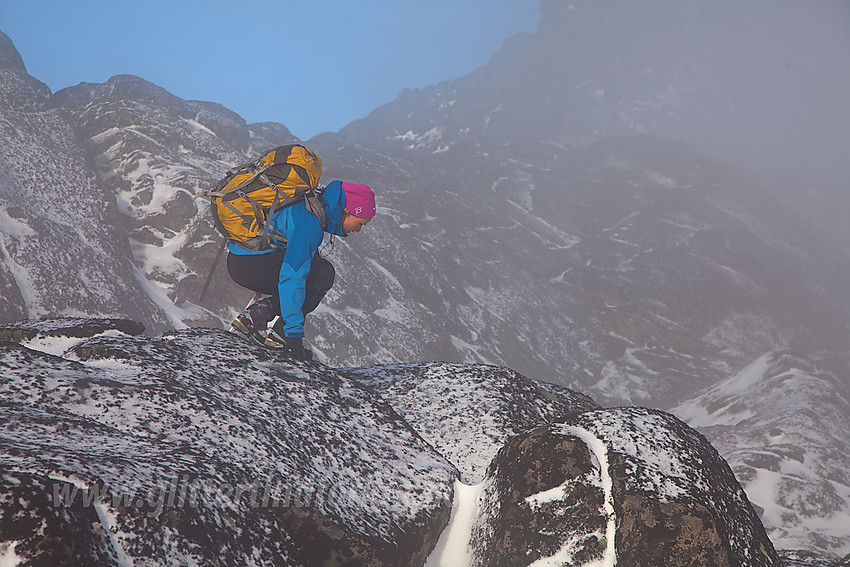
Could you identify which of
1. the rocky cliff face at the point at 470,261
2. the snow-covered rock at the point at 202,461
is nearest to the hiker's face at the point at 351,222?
the rocky cliff face at the point at 470,261

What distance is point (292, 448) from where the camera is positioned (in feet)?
19.6

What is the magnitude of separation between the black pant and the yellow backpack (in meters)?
0.42

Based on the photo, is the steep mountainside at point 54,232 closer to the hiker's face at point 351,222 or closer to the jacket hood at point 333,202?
the jacket hood at point 333,202

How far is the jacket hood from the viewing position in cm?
833

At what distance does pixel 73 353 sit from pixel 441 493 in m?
5.41

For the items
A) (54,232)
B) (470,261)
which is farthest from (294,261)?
(470,261)

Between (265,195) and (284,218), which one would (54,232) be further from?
(284,218)

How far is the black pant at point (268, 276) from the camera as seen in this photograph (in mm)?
8547

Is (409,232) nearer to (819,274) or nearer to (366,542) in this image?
(366,542)

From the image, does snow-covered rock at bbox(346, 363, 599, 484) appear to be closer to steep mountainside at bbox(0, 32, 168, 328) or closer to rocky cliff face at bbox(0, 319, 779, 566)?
rocky cliff face at bbox(0, 319, 779, 566)

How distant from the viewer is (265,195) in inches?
314

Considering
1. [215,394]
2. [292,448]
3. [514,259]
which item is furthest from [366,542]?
[514,259]

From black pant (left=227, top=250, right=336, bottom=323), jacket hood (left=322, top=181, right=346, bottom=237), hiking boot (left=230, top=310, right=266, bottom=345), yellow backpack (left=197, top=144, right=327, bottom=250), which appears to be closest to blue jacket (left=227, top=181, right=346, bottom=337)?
yellow backpack (left=197, top=144, right=327, bottom=250)

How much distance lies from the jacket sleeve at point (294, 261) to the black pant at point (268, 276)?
57cm
